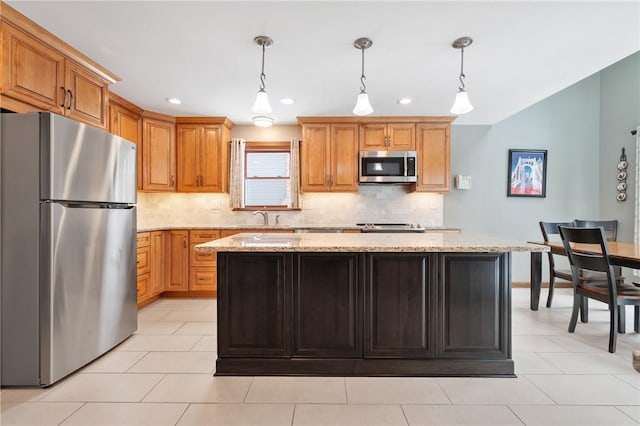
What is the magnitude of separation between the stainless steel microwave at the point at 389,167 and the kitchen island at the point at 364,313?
2.33 meters

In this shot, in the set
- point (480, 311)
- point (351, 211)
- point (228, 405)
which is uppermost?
point (351, 211)

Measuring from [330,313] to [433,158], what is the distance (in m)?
3.10

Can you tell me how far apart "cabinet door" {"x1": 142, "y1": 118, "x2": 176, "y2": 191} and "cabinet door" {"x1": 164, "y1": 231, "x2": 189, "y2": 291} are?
2.25 ft

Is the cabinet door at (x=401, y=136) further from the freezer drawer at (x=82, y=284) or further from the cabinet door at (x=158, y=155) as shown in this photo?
the freezer drawer at (x=82, y=284)

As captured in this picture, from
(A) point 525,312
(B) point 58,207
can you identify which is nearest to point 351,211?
(A) point 525,312

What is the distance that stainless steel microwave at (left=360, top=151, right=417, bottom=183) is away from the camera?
437cm

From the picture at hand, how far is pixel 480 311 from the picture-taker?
2.14 meters

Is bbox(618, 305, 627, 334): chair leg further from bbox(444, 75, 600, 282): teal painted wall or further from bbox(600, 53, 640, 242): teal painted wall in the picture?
bbox(600, 53, 640, 242): teal painted wall

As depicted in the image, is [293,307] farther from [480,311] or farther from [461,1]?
[461,1]

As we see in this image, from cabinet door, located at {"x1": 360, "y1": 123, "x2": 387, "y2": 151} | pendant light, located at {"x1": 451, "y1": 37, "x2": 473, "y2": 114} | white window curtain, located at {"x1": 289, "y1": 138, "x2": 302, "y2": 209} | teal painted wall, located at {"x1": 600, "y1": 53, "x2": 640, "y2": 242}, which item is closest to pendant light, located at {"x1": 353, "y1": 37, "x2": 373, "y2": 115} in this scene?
pendant light, located at {"x1": 451, "y1": 37, "x2": 473, "y2": 114}

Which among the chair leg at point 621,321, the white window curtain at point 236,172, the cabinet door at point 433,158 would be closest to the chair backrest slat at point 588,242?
the chair leg at point 621,321

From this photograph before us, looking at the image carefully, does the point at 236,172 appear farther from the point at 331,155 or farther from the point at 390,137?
the point at 390,137

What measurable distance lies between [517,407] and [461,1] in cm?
243

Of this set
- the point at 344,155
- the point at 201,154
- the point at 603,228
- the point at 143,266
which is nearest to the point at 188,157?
the point at 201,154
